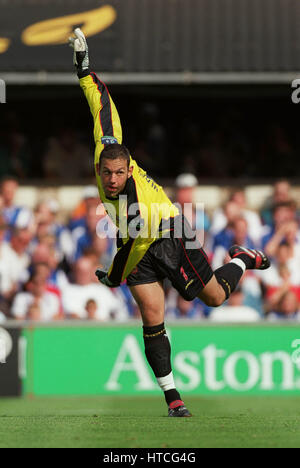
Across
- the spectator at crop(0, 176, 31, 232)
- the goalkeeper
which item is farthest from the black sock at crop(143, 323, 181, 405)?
the spectator at crop(0, 176, 31, 232)

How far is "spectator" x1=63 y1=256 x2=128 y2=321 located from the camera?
13.2 m

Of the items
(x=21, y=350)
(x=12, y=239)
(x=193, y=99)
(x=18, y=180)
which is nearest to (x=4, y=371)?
(x=21, y=350)

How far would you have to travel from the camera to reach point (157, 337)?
7711 millimetres

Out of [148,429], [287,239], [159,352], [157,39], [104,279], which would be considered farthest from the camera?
[157,39]

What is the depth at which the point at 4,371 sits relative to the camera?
12.1 meters

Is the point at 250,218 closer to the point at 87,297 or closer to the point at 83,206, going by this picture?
the point at 83,206

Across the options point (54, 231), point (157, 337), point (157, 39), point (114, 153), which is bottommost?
point (157, 337)

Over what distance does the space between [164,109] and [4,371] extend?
632 cm

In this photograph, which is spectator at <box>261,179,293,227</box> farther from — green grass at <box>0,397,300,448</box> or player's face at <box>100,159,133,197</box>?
player's face at <box>100,159,133,197</box>

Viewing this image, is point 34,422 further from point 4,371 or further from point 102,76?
point 102,76

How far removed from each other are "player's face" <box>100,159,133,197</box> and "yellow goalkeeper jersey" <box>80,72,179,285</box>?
0.08 m

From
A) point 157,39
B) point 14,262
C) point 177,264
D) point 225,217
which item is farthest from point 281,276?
point 177,264

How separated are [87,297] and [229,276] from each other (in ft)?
16.8

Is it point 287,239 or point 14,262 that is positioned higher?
point 287,239
